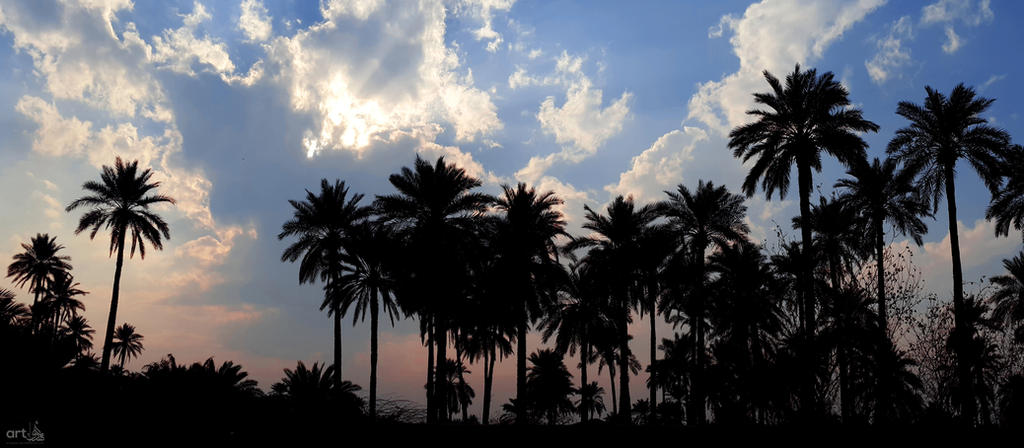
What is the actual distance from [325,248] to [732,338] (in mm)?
28272

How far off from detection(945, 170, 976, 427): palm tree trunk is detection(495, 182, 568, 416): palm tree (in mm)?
18962

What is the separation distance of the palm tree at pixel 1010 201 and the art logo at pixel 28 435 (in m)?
38.7

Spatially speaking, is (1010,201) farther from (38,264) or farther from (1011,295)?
(38,264)

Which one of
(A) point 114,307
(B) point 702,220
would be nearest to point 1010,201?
(B) point 702,220

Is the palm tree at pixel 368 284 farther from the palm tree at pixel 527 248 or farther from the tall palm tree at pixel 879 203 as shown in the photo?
the tall palm tree at pixel 879 203

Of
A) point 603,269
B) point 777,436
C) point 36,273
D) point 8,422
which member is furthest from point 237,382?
point 36,273

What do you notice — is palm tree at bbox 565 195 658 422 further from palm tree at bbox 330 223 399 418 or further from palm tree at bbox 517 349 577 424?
palm tree at bbox 517 349 577 424

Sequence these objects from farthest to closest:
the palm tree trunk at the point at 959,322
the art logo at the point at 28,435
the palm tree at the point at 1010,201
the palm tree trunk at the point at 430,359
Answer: the palm tree trunk at the point at 430,359 → the palm tree at the point at 1010,201 → the palm tree trunk at the point at 959,322 → the art logo at the point at 28,435

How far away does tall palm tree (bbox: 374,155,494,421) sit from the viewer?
3362 cm

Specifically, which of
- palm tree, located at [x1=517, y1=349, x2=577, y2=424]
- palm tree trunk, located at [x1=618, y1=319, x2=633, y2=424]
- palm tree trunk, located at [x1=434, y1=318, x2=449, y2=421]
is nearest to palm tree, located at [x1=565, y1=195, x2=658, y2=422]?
palm tree trunk, located at [x1=618, y1=319, x2=633, y2=424]

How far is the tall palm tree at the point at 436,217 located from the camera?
33.6 m

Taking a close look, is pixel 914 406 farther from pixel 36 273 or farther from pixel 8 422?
pixel 36 273

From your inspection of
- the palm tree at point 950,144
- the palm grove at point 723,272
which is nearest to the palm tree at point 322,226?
the palm grove at point 723,272

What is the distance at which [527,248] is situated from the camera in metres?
35.4
